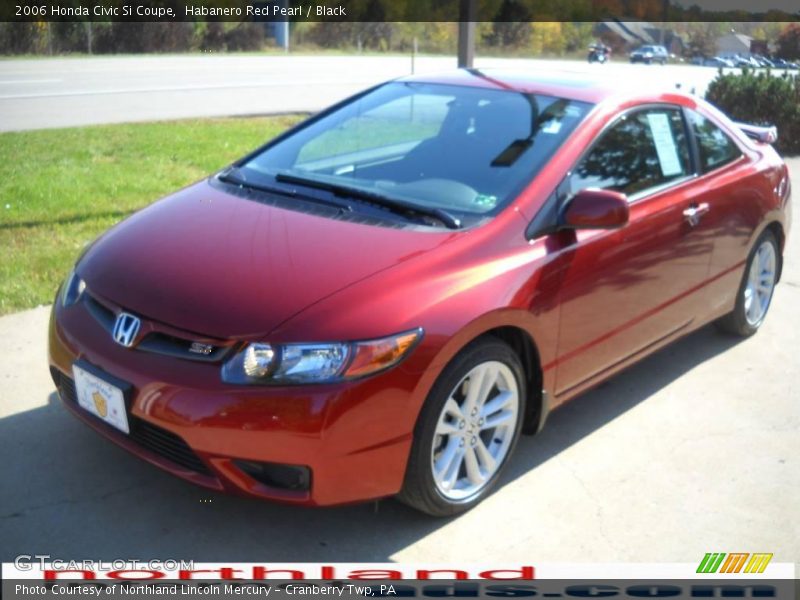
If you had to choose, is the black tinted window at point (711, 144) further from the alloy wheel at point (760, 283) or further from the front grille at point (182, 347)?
the front grille at point (182, 347)

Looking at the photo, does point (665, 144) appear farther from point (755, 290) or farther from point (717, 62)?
point (717, 62)

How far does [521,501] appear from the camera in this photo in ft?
12.7

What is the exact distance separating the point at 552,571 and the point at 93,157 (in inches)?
→ 303

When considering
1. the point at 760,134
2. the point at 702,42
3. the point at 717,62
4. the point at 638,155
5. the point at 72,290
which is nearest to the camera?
the point at 72,290

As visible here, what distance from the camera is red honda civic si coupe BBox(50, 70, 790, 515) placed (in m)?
3.16

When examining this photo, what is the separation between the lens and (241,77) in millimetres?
20859

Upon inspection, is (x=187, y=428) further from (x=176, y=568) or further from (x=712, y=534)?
(x=712, y=534)

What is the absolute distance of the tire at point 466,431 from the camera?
11.1 ft

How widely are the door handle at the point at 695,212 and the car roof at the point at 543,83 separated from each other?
1.94 feet

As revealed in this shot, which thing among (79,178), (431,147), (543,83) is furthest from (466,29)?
(431,147)

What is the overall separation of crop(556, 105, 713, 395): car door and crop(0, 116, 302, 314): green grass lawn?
333cm

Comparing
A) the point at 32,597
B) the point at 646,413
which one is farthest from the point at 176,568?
the point at 646,413

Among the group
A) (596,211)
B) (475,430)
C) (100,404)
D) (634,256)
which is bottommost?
(475,430)

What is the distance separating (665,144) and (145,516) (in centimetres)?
304
